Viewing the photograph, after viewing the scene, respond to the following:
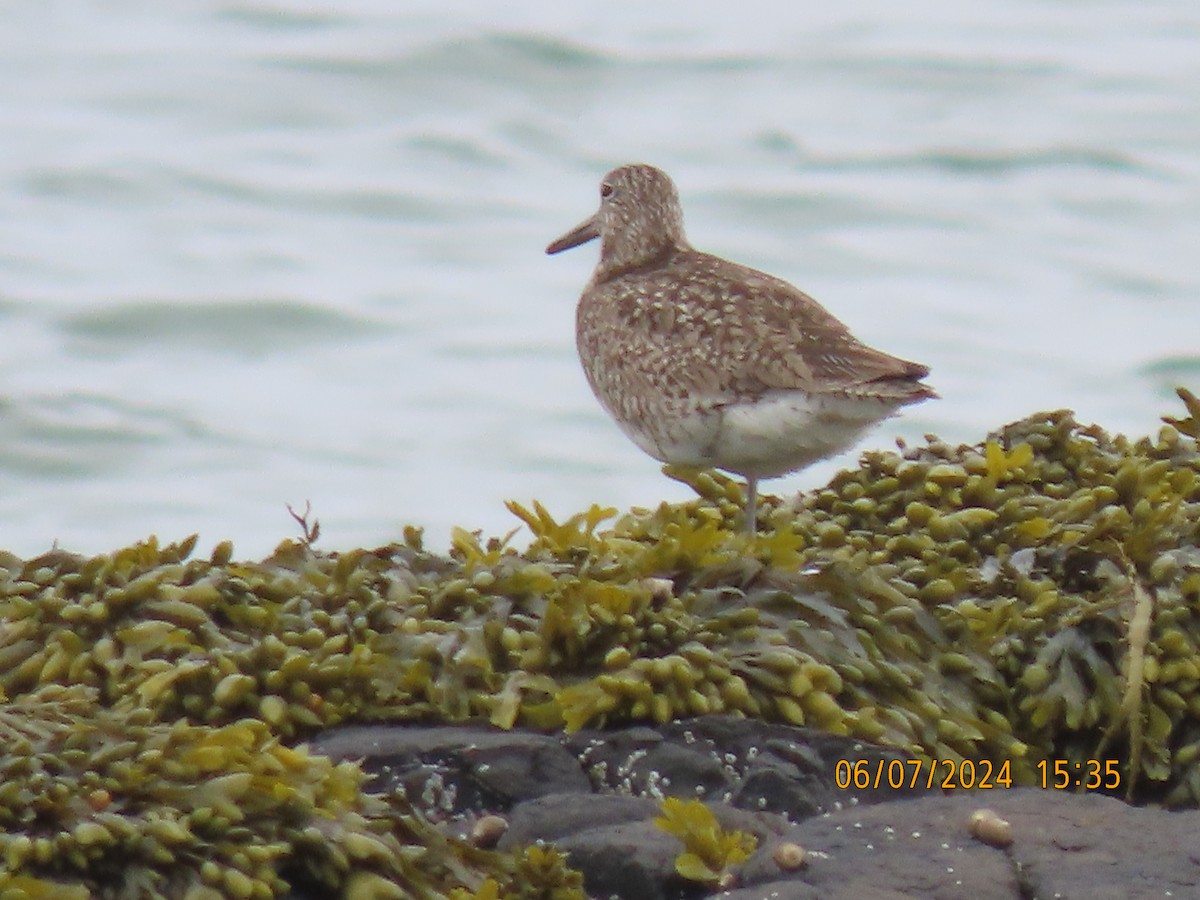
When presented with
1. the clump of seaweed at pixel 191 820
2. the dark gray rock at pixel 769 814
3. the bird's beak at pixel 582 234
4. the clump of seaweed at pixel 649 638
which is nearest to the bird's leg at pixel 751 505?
the clump of seaweed at pixel 649 638

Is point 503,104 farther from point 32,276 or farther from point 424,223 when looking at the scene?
point 32,276

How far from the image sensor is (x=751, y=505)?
5.40 metres

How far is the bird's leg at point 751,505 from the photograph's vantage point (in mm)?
5277

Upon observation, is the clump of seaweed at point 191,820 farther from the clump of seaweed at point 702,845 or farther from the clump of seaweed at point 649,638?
the clump of seaweed at point 702,845

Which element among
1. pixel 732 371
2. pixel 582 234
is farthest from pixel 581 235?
pixel 732 371

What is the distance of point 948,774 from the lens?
161 inches

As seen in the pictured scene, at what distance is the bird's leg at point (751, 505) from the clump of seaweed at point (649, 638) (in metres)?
0.24

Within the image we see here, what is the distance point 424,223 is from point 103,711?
45.1 ft

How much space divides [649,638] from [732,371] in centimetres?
186

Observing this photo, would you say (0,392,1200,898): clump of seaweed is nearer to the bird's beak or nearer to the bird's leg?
the bird's leg

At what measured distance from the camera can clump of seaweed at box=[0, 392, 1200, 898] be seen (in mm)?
3980

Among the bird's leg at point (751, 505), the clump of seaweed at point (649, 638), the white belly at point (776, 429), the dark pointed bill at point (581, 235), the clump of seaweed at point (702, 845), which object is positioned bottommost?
the clump of seaweed at point (702, 845)

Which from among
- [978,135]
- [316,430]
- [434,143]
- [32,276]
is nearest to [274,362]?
[316,430]

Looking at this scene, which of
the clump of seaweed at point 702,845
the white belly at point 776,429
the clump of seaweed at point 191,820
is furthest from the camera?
the white belly at point 776,429
